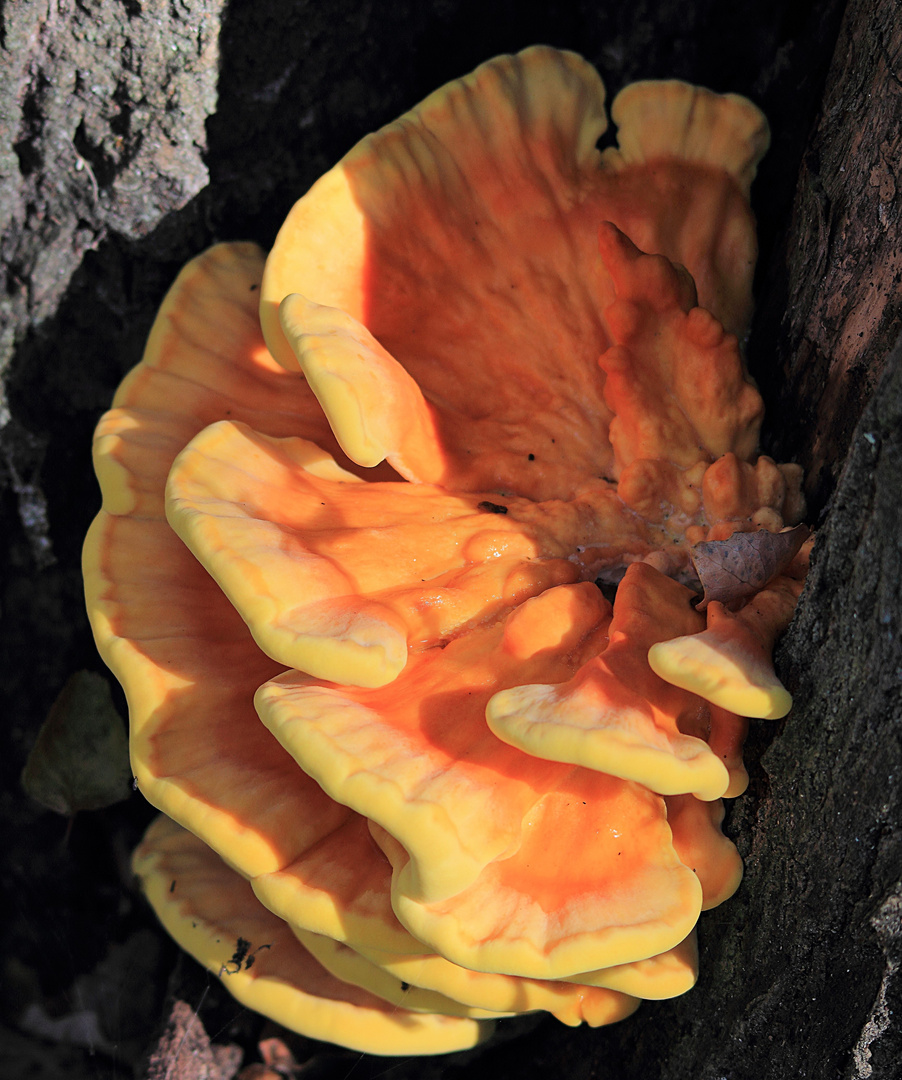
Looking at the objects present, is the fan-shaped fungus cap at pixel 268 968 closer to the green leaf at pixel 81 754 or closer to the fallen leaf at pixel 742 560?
the green leaf at pixel 81 754

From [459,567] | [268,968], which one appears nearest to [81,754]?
[268,968]

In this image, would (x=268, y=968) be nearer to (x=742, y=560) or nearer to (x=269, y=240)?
(x=742, y=560)

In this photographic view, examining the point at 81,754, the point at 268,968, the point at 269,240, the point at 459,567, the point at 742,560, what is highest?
the point at 742,560

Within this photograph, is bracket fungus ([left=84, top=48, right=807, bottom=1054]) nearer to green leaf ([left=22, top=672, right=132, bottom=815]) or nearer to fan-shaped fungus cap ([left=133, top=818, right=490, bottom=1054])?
fan-shaped fungus cap ([left=133, top=818, right=490, bottom=1054])

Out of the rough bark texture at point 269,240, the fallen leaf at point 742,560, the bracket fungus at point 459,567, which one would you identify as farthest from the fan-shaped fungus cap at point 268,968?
the fallen leaf at point 742,560

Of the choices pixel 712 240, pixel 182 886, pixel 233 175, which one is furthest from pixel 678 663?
pixel 233 175

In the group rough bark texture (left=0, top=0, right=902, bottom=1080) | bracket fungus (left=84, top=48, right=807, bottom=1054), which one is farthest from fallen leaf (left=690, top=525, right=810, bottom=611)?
rough bark texture (left=0, top=0, right=902, bottom=1080)
